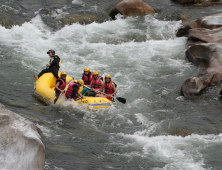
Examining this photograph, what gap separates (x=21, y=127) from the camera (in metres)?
4.92

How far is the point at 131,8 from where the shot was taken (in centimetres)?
1673

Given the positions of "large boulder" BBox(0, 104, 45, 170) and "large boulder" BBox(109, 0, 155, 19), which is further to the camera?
"large boulder" BBox(109, 0, 155, 19)

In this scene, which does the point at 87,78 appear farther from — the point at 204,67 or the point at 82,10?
the point at 82,10

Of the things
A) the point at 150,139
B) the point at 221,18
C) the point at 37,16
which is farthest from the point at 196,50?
the point at 37,16

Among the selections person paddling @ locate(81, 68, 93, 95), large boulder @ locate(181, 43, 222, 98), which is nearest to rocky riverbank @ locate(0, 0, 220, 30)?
large boulder @ locate(181, 43, 222, 98)

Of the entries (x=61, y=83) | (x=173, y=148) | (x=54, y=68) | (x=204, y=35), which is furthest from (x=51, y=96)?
(x=204, y=35)

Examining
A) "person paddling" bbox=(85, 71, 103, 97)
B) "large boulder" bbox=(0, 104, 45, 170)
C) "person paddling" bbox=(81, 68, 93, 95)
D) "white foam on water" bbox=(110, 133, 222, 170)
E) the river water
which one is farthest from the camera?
"person paddling" bbox=(81, 68, 93, 95)

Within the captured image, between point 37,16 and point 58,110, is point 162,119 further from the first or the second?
point 37,16

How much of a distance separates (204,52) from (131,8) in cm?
655

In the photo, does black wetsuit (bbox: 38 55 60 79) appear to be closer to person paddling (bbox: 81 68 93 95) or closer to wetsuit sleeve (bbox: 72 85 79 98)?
person paddling (bbox: 81 68 93 95)

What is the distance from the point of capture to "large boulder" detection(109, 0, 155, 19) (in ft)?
54.3

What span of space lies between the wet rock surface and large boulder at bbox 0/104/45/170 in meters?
6.15

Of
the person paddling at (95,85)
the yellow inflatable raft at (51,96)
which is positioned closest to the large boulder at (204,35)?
the person paddling at (95,85)

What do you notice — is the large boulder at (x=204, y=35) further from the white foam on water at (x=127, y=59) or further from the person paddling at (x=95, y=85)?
the person paddling at (x=95, y=85)
